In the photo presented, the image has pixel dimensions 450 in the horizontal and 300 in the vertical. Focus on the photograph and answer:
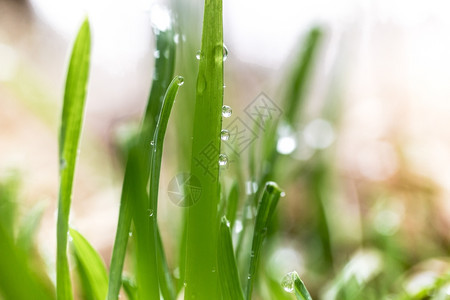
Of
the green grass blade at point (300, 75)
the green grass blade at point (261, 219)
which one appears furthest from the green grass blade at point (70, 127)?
the green grass blade at point (300, 75)

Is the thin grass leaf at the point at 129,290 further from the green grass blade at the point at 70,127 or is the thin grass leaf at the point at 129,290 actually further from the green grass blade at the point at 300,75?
the green grass blade at the point at 300,75

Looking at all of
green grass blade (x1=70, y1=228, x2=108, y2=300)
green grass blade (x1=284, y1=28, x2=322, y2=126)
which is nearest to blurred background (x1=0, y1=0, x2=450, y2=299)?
green grass blade (x1=284, y1=28, x2=322, y2=126)

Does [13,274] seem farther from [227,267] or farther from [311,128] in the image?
[311,128]

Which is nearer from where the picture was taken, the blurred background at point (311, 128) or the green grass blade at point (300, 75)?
the blurred background at point (311, 128)

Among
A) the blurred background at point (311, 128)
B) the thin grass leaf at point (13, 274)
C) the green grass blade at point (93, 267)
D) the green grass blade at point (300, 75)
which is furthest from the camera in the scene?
the green grass blade at point (300, 75)

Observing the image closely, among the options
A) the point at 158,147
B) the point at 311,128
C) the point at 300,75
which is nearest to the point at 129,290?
the point at 158,147

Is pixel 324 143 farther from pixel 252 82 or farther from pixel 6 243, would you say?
pixel 252 82
